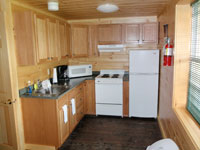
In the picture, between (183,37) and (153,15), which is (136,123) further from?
(153,15)

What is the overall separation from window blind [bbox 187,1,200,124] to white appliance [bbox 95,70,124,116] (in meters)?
1.73

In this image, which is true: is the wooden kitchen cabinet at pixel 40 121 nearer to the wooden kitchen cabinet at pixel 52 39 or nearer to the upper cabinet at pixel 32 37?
the upper cabinet at pixel 32 37

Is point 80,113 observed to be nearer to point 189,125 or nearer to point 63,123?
point 63,123

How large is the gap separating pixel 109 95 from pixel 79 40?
1453mm

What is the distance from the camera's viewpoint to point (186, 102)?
223 cm

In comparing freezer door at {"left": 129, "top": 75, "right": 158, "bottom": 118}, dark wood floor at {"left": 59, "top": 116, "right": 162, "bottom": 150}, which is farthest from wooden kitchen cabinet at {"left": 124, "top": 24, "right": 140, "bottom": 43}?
dark wood floor at {"left": 59, "top": 116, "right": 162, "bottom": 150}

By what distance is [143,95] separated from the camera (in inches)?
144

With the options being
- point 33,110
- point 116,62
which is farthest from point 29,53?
point 116,62

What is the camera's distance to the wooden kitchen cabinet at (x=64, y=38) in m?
3.35

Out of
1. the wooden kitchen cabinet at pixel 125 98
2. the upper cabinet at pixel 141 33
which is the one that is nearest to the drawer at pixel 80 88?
the wooden kitchen cabinet at pixel 125 98

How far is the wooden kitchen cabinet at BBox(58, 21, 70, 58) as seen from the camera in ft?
11.0

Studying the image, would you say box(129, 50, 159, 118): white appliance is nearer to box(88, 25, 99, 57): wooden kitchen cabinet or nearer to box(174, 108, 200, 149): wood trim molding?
box(88, 25, 99, 57): wooden kitchen cabinet

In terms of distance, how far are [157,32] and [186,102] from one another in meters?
1.96

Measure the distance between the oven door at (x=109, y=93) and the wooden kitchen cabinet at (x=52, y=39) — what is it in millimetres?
1207
